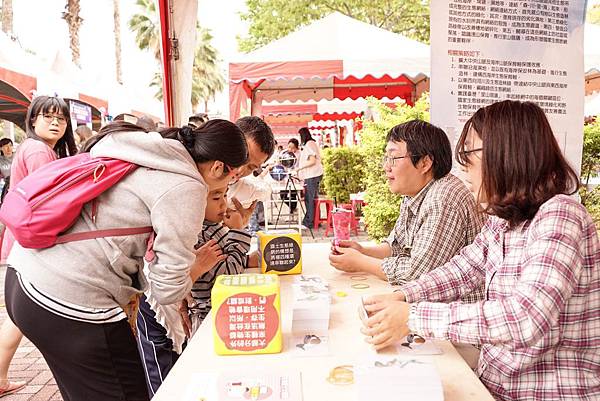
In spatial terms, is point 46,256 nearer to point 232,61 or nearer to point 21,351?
point 21,351

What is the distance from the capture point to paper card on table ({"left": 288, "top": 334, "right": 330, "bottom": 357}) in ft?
4.07

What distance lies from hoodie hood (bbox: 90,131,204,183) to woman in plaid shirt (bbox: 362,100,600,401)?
0.62m

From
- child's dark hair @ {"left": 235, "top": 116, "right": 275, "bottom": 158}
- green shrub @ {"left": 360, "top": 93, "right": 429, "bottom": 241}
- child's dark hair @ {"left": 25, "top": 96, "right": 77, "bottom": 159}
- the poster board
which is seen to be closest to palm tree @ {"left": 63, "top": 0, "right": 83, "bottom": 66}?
green shrub @ {"left": 360, "top": 93, "right": 429, "bottom": 241}

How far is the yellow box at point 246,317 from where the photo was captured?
1217mm

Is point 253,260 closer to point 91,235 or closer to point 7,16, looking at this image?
point 91,235

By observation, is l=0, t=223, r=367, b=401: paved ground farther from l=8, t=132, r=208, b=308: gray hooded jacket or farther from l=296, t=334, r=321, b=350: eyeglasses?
l=296, t=334, r=321, b=350: eyeglasses

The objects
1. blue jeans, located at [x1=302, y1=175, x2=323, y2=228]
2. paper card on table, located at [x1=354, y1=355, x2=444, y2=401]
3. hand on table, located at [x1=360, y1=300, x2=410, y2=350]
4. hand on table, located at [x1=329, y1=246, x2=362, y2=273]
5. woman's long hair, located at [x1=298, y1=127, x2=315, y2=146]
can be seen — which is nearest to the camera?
paper card on table, located at [x1=354, y1=355, x2=444, y2=401]

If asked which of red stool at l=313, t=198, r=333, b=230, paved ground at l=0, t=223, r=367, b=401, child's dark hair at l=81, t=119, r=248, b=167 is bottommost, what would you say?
paved ground at l=0, t=223, r=367, b=401

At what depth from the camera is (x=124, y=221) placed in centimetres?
135

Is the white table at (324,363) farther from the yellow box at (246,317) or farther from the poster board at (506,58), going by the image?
the poster board at (506,58)

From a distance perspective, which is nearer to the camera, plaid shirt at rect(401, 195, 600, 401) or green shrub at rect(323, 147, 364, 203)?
plaid shirt at rect(401, 195, 600, 401)

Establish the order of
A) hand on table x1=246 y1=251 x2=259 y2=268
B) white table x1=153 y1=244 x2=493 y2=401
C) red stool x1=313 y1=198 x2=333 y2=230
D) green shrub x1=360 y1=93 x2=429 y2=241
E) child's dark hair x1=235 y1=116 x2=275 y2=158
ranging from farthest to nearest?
red stool x1=313 y1=198 x2=333 y2=230 < green shrub x1=360 y1=93 x2=429 y2=241 < child's dark hair x1=235 y1=116 x2=275 y2=158 < hand on table x1=246 y1=251 x2=259 y2=268 < white table x1=153 y1=244 x2=493 y2=401

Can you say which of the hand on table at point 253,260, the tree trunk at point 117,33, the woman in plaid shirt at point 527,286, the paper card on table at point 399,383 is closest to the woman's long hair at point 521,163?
the woman in plaid shirt at point 527,286

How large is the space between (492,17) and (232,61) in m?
3.28
